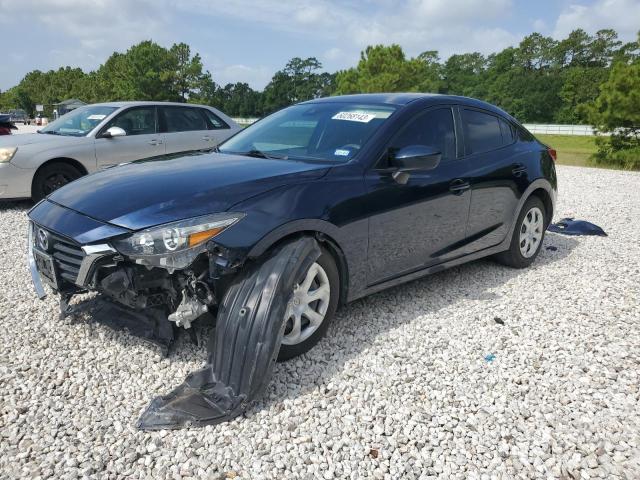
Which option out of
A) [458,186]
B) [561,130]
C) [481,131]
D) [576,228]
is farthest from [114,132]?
[561,130]

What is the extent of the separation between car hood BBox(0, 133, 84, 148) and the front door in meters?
5.77

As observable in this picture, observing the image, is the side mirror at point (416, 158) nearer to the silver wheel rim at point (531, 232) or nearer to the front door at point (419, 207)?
the front door at point (419, 207)

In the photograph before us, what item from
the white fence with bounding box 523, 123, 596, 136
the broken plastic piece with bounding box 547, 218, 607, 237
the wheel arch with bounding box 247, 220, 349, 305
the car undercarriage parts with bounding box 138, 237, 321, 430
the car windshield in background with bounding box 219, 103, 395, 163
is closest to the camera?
the car undercarriage parts with bounding box 138, 237, 321, 430

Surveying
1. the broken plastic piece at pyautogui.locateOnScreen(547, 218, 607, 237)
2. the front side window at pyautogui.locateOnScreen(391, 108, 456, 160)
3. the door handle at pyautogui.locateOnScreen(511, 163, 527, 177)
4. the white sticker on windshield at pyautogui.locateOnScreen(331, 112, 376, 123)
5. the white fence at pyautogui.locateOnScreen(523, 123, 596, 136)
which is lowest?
the broken plastic piece at pyautogui.locateOnScreen(547, 218, 607, 237)

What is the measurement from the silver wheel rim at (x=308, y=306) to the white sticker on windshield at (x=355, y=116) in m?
1.33

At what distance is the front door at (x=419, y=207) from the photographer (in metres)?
3.62

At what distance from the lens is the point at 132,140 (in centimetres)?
824

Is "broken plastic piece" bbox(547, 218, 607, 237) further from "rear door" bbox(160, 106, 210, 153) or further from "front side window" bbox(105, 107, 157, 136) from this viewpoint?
"front side window" bbox(105, 107, 157, 136)

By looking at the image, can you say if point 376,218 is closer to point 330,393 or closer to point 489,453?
point 330,393

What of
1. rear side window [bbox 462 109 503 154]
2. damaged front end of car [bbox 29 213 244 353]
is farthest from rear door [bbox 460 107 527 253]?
damaged front end of car [bbox 29 213 244 353]

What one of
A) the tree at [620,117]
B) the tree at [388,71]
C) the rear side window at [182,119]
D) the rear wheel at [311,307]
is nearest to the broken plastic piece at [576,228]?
the rear wheel at [311,307]

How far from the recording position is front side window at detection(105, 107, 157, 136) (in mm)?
8211

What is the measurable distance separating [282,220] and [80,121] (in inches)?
259

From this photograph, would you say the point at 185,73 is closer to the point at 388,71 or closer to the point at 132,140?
the point at 388,71
